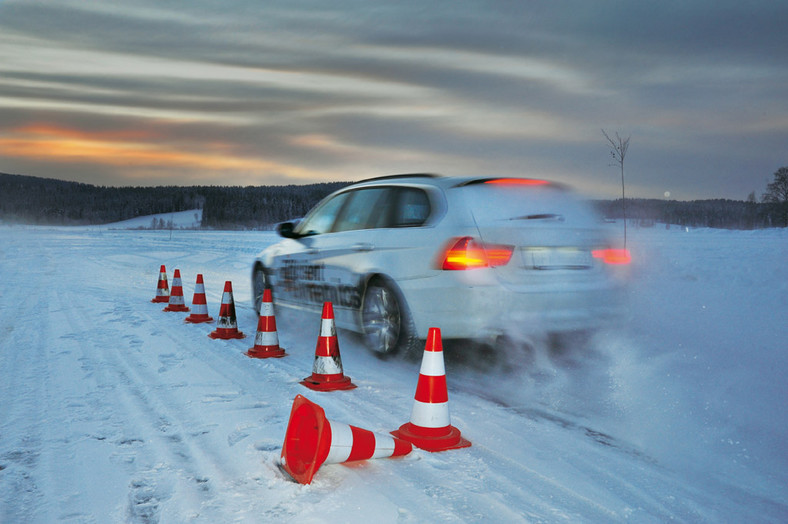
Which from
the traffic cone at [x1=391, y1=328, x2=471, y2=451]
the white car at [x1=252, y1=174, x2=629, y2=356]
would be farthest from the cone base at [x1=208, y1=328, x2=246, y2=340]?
the traffic cone at [x1=391, y1=328, x2=471, y2=451]

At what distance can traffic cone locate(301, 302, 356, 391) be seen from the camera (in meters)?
4.99

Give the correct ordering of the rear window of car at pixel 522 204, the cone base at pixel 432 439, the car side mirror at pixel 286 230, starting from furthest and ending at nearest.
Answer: the car side mirror at pixel 286 230 < the rear window of car at pixel 522 204 < the cone base at pixel 432 439

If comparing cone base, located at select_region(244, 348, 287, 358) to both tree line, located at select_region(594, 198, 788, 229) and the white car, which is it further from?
tree line, located at select_region(594, 198, 788, 229)

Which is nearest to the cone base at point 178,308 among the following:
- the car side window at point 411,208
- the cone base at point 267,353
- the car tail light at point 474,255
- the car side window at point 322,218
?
the car side window at point 322,218

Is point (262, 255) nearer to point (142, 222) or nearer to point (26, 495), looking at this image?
point (26, 495)

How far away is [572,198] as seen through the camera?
18.9 ft

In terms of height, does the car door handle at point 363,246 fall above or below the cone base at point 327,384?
above

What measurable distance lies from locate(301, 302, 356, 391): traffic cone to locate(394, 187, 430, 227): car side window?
1.14 meters

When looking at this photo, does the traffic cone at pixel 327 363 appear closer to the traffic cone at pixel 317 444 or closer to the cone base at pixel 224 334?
the traffic cone at pixel 317 444

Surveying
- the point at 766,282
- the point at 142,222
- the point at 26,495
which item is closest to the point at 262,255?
the point at 26,495

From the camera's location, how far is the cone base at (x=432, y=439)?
3660 mm

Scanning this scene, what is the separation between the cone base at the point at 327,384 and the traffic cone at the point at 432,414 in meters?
1.18

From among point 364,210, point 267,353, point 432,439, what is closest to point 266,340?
point 267,353

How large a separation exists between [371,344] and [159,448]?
2.75m
